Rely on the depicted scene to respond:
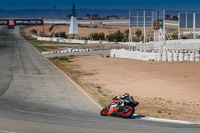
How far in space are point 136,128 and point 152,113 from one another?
4306 millimetres

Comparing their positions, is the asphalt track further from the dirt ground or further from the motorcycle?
the dirt ground

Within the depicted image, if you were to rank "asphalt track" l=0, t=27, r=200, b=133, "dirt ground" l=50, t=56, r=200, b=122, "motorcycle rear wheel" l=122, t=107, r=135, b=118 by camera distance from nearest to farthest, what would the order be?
1. "asphalt track" l=0, t=27, r=200, b=133
2. "motorcycle rear wheel" l=122, t=107, r=135, b=118
3. "dirt ground" l=50, t=56, r=200, b=122

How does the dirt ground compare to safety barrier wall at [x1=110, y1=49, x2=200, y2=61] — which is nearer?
the dirt ground

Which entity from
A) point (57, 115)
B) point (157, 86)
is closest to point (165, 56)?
point (157, 86)

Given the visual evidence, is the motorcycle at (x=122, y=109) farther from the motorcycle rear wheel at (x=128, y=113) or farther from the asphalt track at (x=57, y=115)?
the asphalt track at (x=57, y=115)

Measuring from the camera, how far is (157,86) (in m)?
26.9

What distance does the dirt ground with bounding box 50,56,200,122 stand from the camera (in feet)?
62.3

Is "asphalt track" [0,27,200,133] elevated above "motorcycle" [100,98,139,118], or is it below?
below

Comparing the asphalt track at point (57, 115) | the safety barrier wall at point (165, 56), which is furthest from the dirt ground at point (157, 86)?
the safety barrier wall at point (165, 56)

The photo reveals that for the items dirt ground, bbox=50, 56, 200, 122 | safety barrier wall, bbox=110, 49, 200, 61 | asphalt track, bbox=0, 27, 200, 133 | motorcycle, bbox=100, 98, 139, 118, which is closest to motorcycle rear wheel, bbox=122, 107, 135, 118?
motorcycle, bbox=100, 98, 139, 118

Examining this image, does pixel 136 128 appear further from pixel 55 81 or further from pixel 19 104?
pixel 55 81

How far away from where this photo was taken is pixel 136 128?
544 inches

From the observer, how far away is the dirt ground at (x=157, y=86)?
19.0 m

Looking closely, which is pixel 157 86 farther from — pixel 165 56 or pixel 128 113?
pixel 165 56
